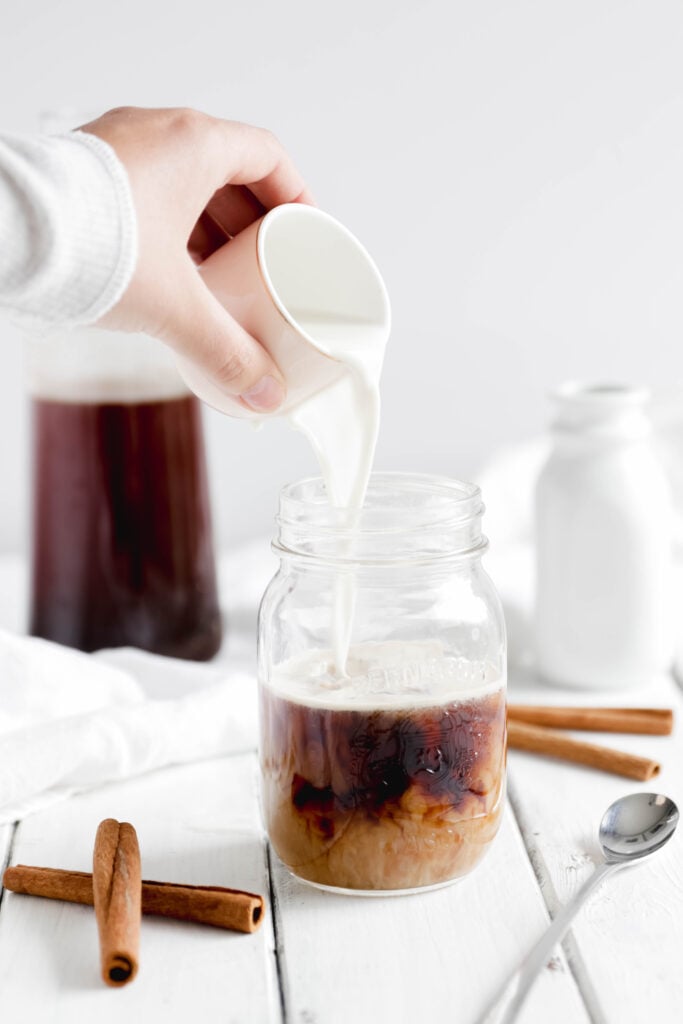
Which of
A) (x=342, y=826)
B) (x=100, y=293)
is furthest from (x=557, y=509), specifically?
(x=100, y=293)

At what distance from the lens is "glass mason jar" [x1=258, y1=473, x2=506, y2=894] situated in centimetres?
96

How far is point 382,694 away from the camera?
979 mm

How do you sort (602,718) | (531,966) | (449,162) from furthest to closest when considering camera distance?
(449,162)
(602,718)
(531,966)

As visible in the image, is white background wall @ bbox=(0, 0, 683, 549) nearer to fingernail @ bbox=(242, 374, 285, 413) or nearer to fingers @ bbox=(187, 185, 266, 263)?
fingers @ bbox=(187, 185, 266, 263)

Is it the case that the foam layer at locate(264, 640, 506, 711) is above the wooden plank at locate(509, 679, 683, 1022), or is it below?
above

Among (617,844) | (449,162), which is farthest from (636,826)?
(449,162)

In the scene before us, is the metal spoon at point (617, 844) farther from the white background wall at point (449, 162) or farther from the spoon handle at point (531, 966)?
the white background wall at point (449, 162)

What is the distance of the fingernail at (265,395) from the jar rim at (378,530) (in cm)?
8

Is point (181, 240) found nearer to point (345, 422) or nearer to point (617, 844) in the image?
point (345, 422)

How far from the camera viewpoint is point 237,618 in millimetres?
1700

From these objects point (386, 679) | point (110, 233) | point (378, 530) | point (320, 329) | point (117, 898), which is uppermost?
point (110, 233)

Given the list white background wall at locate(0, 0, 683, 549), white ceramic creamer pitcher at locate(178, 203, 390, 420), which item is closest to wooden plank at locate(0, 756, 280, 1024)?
white ceramic creamer pitcher at locate(178, 203, 390, 420)

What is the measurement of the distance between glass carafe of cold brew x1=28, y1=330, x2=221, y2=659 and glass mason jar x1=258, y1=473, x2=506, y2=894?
16.4 inches

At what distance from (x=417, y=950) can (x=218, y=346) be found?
46 centimetres
